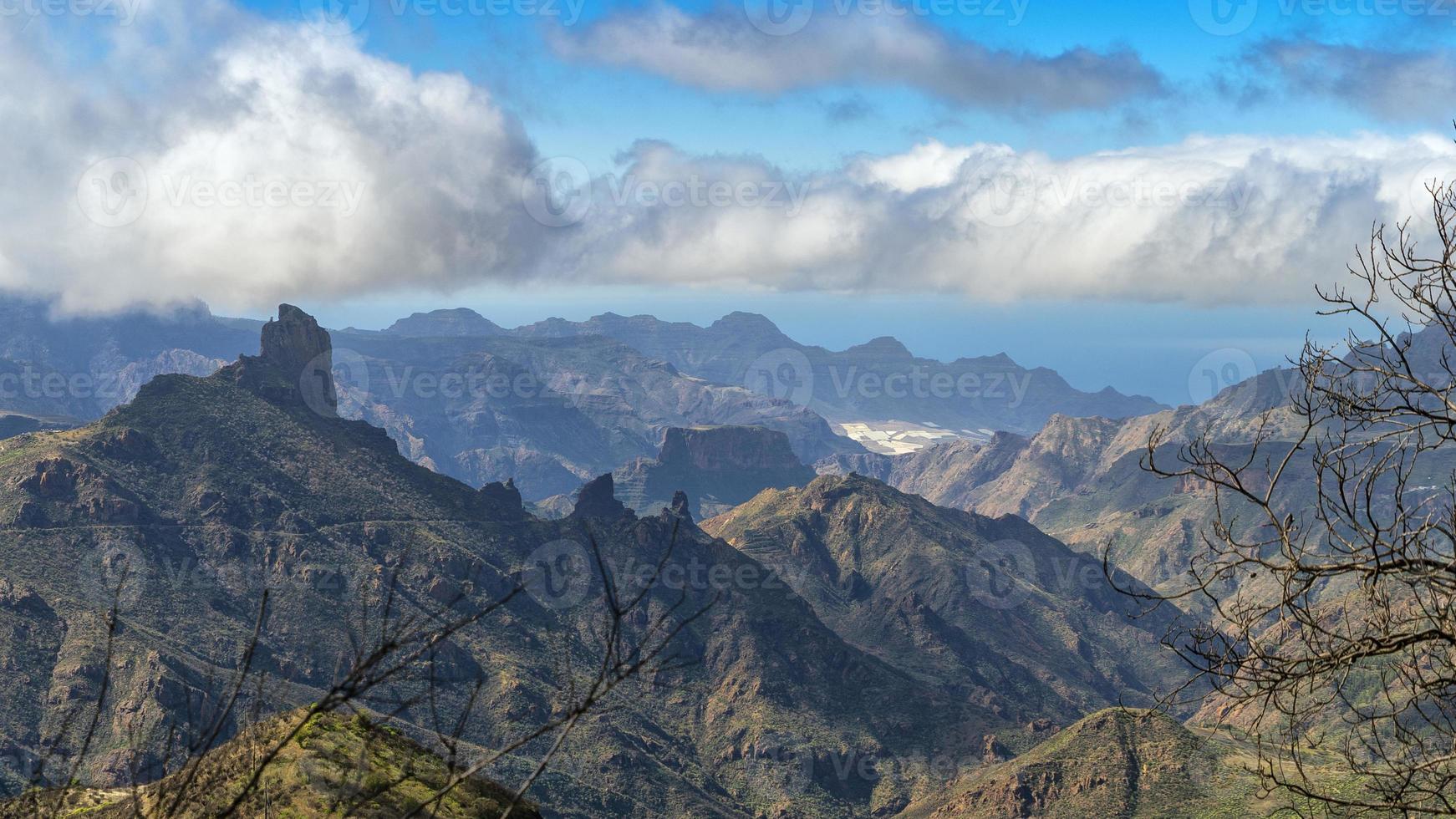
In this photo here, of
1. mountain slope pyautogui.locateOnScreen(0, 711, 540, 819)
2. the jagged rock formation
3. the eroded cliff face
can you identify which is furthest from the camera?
the eroded cliff face

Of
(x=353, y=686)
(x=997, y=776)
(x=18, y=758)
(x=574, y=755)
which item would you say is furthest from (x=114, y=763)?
(x=353, y=686)

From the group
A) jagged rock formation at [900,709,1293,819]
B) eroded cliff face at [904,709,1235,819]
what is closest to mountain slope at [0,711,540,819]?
jagged rock formation at [900,709,1293,819]

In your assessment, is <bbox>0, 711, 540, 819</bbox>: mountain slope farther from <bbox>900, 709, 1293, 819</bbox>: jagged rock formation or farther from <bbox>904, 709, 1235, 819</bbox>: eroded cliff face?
<bbox>904, 709, 1235, 819</bbox>: eroded cliff face

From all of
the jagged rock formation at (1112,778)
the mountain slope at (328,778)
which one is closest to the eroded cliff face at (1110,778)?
the jagged rock formation at (1112,778)

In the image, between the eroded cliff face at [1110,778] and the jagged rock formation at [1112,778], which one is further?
the eroded cliff face at [1110,778]

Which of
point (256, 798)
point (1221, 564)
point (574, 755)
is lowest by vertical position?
point (574, 755)

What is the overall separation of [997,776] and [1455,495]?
Answer: 161785mm

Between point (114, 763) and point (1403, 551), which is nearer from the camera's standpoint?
point (1403, 551)

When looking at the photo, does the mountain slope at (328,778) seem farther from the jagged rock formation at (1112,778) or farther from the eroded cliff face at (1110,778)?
the eroded cliff face at (1110,778)

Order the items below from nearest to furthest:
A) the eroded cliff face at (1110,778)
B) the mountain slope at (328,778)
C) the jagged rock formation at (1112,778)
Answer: the mountain slope at (328,778) < the jagged rock formation at (1112,778) < the eroded cliff face at (1110,778)

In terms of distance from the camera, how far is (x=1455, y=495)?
16.4m

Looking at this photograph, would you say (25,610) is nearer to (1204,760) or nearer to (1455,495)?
(1204,760)

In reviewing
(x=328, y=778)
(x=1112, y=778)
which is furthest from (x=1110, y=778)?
(x=328, y=778)

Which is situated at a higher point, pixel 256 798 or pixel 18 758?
pixel 256 798
